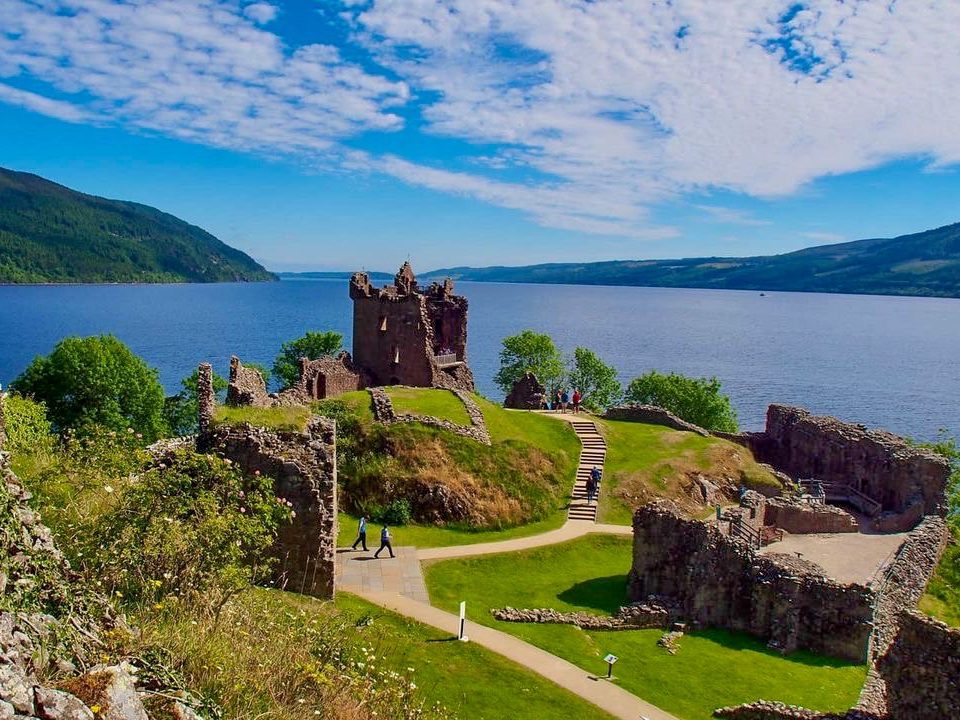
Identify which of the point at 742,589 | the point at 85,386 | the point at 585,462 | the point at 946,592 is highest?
the point at 85,386

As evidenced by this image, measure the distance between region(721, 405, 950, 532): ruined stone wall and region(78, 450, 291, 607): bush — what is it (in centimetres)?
3830

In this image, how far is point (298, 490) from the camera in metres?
22.5

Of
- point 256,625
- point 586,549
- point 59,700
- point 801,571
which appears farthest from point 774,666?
point 59,700

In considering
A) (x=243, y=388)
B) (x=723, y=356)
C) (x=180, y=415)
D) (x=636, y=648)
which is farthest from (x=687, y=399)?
(x=723, y=356)

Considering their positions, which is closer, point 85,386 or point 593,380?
point 85,386

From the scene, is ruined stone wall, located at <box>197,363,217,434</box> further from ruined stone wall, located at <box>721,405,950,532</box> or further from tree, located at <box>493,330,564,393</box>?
tree, located at <box>493,330,564,393</box>

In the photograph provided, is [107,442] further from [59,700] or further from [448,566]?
[448,566]

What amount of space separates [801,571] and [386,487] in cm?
1948

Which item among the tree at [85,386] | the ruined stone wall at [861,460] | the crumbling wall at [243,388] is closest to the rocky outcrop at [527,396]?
the ruined stone wall at [861,460]

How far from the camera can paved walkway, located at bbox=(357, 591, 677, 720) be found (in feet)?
64.0

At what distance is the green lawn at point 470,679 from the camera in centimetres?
1830

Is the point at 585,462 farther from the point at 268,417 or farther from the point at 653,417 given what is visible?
the point at 268,417

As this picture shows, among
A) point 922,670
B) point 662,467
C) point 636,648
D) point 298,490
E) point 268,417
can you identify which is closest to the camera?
point 922,670

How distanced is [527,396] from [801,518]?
27840mm
